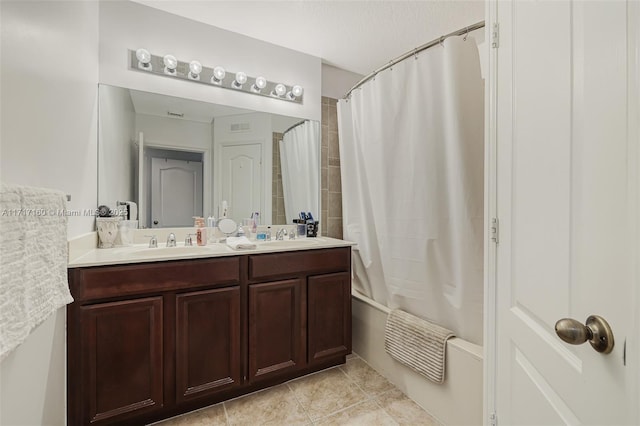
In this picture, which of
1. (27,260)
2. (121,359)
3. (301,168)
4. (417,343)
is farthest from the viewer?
(301,168)

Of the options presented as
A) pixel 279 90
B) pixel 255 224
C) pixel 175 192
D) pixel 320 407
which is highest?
pixel 279 90

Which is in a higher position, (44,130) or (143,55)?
(143,55)

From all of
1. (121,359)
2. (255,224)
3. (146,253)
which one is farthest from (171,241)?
(121,359)

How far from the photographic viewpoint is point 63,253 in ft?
3.23

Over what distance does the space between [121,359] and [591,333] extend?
5.56ft

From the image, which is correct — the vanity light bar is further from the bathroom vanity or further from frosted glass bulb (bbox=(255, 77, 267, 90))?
the bathroom vanity

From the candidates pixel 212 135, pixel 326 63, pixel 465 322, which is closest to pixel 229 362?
pixel 465 322

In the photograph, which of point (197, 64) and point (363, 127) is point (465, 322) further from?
point (197, 64)

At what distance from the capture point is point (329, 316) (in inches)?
74.2

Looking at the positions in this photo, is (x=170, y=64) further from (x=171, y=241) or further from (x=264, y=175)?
(x=171, y=241)

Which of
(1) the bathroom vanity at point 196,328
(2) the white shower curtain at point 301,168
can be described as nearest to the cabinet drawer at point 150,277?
(1) the bathroom vanity at point 196,328

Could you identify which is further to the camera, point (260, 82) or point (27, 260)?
point (260, 82)

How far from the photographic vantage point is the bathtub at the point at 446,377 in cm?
131

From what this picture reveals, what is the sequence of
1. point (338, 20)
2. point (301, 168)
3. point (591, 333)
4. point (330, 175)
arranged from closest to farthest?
point (591, 333), point (338, 20), point (301, 168), point (330, 175)
